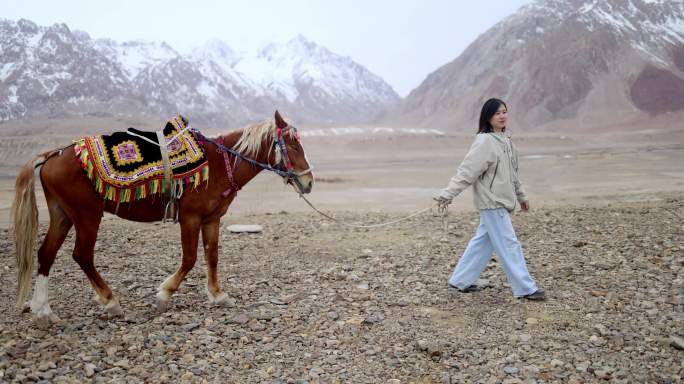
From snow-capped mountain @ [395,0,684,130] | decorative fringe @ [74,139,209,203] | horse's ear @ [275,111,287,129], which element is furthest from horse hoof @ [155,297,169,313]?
snow-capped mountain @ [395,0,684,130]

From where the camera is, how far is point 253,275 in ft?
20.7

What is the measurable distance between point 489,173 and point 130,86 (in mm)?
138203

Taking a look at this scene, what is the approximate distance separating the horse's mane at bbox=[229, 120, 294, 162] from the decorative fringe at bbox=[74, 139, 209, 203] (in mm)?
383

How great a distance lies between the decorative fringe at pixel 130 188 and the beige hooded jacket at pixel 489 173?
2253 mm

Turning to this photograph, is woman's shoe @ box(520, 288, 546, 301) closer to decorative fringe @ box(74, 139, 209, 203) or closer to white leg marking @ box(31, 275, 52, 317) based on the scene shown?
decorative fringe @ box(74, 139, 209, 203)

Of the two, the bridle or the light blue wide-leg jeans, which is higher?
the bridle

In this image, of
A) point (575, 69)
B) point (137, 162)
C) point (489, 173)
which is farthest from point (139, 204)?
point (575, 69)

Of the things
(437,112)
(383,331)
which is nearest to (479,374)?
(383,331)

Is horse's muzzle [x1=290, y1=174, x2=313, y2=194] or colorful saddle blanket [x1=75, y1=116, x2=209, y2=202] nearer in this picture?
colorful saddle blanket [x1=75, y1=116, x2=209, y2=202]

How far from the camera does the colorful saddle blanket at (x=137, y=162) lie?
464 cm

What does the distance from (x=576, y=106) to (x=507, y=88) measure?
12.1 meters

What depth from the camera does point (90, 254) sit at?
4766 millimetres

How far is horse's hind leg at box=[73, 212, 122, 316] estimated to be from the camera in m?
4.68

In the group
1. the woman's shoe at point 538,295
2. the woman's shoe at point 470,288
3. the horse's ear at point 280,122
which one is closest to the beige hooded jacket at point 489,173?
the woman's shoe at point 538,295
